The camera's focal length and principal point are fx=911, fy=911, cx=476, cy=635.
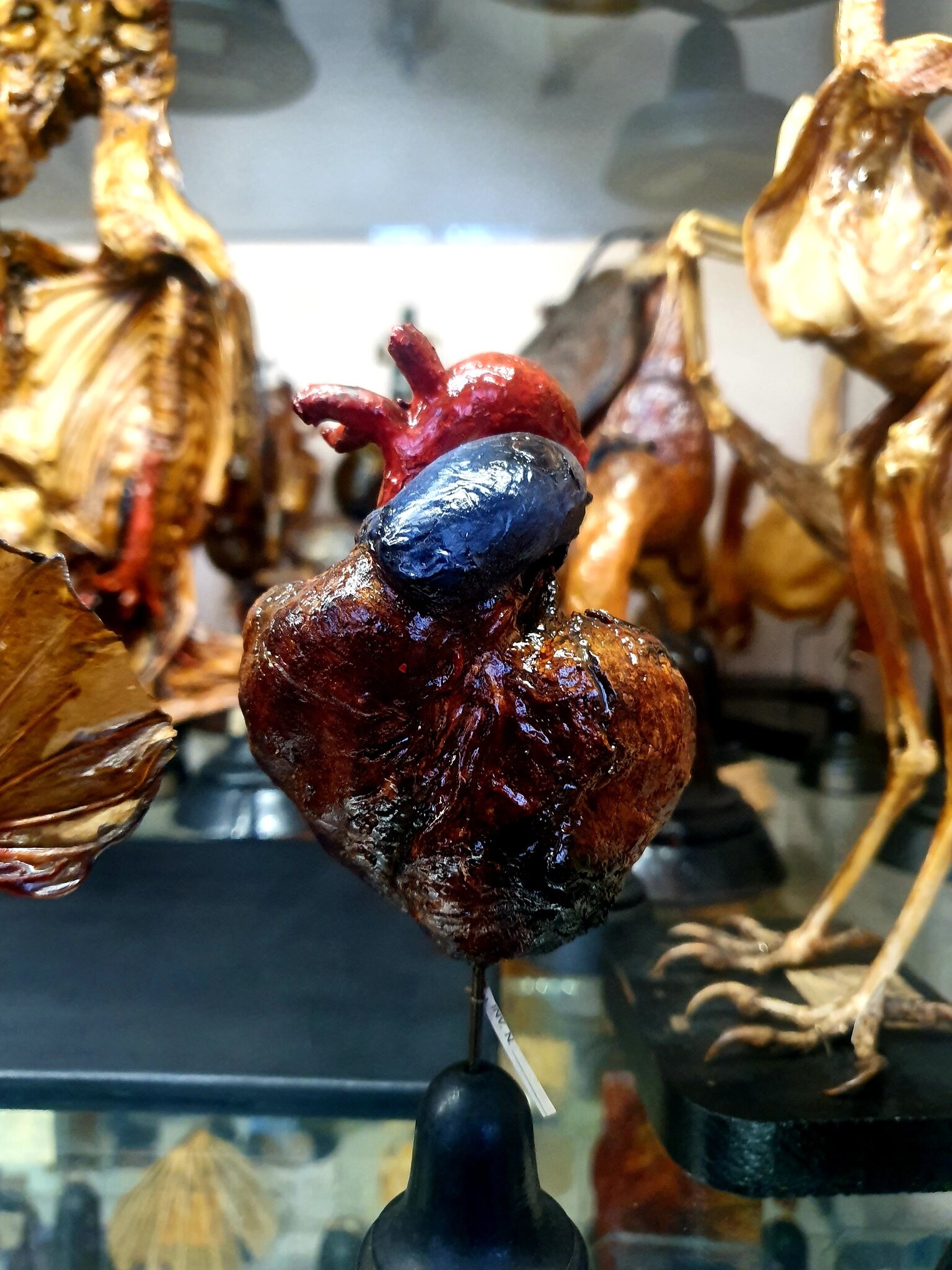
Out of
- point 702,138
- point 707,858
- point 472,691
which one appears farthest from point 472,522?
point 702,138

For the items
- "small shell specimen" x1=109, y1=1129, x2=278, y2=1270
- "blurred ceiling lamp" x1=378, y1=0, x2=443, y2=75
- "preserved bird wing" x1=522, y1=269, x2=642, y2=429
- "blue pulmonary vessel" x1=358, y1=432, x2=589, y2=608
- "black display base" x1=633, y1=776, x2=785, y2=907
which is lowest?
"black display base" x1=633, y1=776, x2=785, y2=907

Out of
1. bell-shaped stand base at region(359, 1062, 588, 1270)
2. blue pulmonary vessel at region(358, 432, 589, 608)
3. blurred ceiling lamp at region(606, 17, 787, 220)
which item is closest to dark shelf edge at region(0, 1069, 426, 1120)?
bell-shaped stand base at region(359, 1062, 588, 1270)

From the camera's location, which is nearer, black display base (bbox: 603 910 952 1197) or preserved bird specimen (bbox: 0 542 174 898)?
preserved bird specimen (bbox: 0 542 174 898)

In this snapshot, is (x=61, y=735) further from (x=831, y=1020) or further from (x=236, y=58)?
(x=236, y=58)

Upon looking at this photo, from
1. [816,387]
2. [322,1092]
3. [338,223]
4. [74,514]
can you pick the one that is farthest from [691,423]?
[322,1092]

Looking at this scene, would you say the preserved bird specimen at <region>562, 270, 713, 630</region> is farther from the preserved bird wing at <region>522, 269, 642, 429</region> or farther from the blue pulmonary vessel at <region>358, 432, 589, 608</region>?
the blue pulmonary vessel at <region>358, 432, 589, 608</region>

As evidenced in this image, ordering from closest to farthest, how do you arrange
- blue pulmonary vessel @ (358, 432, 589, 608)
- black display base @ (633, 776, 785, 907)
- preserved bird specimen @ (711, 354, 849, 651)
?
blue pulmonary vessel @ (358, 432, 589, 608) → black display base @ (633, 776, 785, 907) → preserved bird specimen @ (711, 354, 849, 651)
